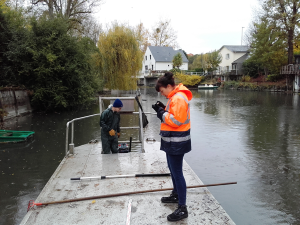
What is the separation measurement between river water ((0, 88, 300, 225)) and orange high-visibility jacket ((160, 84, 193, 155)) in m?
2.42

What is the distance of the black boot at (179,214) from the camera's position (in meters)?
2.97

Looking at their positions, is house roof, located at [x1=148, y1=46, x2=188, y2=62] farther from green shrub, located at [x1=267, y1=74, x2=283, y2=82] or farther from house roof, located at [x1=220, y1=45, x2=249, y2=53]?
green shrub, located at [x1=267, y1=74, x2=283, y2=82]

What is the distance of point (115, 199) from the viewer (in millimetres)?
3547

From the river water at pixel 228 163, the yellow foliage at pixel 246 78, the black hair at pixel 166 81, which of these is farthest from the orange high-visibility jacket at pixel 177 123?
the yellow foliage at pixel 246 78

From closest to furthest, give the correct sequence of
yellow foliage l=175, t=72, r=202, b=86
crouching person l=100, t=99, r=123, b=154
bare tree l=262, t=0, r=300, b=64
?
crouching person l=100, t=99, r=123, b=154 → bare tree l=262, t=0, r=300, b=64 → yellow foliage l=175, t=72, r=202, b=86

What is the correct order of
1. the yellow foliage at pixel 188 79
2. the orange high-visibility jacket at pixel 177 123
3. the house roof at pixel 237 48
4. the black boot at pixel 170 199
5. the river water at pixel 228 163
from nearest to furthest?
the orange high-visibility jacket at pixel 177 123
the black boot at pixel 170 199
the river water at pixel 228 163
the yellow foliage at pixel 188 79
the house roof at pixel 237 48

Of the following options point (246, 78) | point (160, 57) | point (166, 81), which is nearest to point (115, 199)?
point (166, 81)

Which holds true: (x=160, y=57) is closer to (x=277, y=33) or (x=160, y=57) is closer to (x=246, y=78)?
(x=246, y=78)

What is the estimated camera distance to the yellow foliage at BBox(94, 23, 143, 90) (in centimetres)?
2269

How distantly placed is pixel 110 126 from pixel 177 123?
9.58 ft

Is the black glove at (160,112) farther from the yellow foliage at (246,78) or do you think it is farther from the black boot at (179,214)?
the yellow foliage at (246,78)

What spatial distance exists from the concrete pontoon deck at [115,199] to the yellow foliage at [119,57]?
18.3 meters

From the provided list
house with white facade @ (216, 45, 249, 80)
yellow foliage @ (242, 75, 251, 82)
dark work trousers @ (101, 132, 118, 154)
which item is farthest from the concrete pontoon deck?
house with white facade @ (216, 45, 249, 80)

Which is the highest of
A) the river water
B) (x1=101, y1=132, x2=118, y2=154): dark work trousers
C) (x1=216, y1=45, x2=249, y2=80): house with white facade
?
(x1=216, y1=45, x2=249, y2=80): house with white facade
